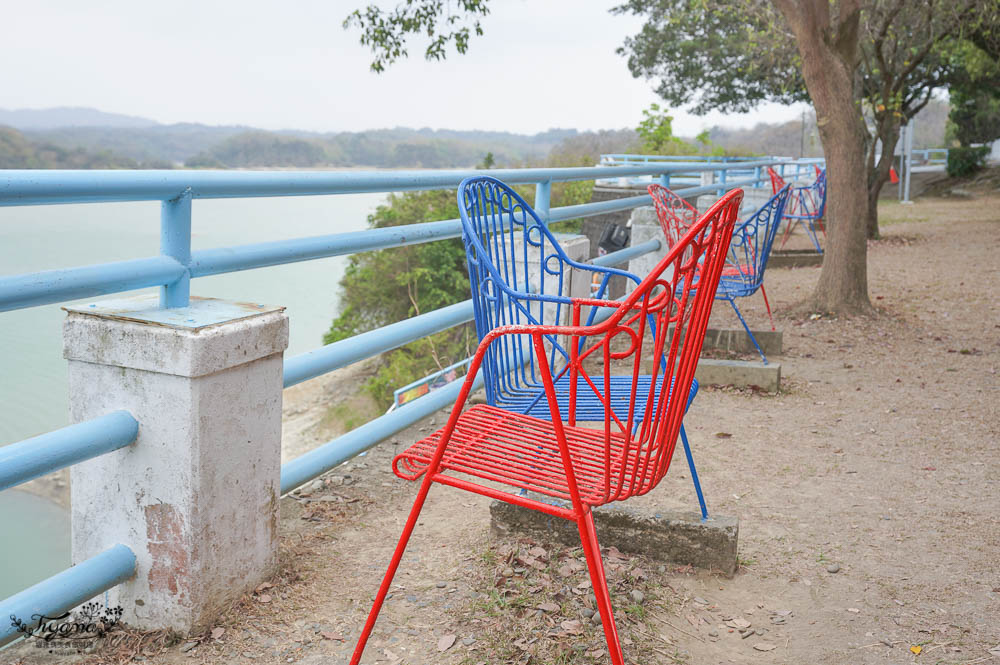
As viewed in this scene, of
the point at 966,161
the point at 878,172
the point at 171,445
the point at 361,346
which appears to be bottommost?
the point at 171,445

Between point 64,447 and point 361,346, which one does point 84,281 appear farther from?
point 361,346

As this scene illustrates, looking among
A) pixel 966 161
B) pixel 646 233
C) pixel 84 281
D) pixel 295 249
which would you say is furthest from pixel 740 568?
pixel 966 161

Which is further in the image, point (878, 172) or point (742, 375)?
point (878, 172)

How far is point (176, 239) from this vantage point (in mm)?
2133

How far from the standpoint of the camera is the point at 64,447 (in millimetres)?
1893

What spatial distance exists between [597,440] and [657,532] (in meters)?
0.67

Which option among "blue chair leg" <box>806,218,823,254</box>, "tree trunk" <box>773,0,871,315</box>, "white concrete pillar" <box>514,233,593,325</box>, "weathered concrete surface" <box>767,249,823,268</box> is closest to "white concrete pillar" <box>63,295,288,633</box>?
"white concrete pillar" <box>514,233,593,325</box>

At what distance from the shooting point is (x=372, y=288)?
136 feet

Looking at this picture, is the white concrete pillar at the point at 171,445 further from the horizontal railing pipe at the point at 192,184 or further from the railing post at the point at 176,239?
the horizontal railing pipe at the point at 192,184

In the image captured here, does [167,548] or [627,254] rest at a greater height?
[627,254]

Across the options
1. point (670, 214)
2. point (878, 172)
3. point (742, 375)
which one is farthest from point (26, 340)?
point (878, 172)

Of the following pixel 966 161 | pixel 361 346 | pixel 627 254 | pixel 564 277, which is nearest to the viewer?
pixel 361 346

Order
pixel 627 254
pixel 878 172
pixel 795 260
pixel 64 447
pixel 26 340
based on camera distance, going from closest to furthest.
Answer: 1. pixel 64 447
2. pixel 627 254
3. pixel 26 340
4. pixel 795 260
5. pixel 878 172

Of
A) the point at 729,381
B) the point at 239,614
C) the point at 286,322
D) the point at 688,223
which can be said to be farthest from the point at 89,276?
the point at 688,223
